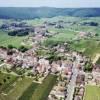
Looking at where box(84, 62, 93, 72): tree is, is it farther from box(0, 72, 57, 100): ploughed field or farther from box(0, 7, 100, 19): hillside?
box(0, 7, 100, 19): hillside

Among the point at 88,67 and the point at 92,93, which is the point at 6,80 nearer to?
the point at 92,93

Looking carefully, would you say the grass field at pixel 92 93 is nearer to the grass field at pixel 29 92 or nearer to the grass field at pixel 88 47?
the grass field at pixel 29 92

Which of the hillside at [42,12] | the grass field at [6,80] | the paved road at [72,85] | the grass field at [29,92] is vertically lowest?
the paved road at [72,85]

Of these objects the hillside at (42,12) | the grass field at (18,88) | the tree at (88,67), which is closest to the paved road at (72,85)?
the tree at (88,67)

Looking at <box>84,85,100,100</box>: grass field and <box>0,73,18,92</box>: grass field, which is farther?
<box>0,73,18,92</box>: grass field

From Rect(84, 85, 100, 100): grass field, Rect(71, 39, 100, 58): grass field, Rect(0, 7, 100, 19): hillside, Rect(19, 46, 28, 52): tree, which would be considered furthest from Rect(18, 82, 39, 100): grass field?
Rect(0, 7, 100, 19): hillside

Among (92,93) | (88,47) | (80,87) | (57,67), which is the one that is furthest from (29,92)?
(88,47)
